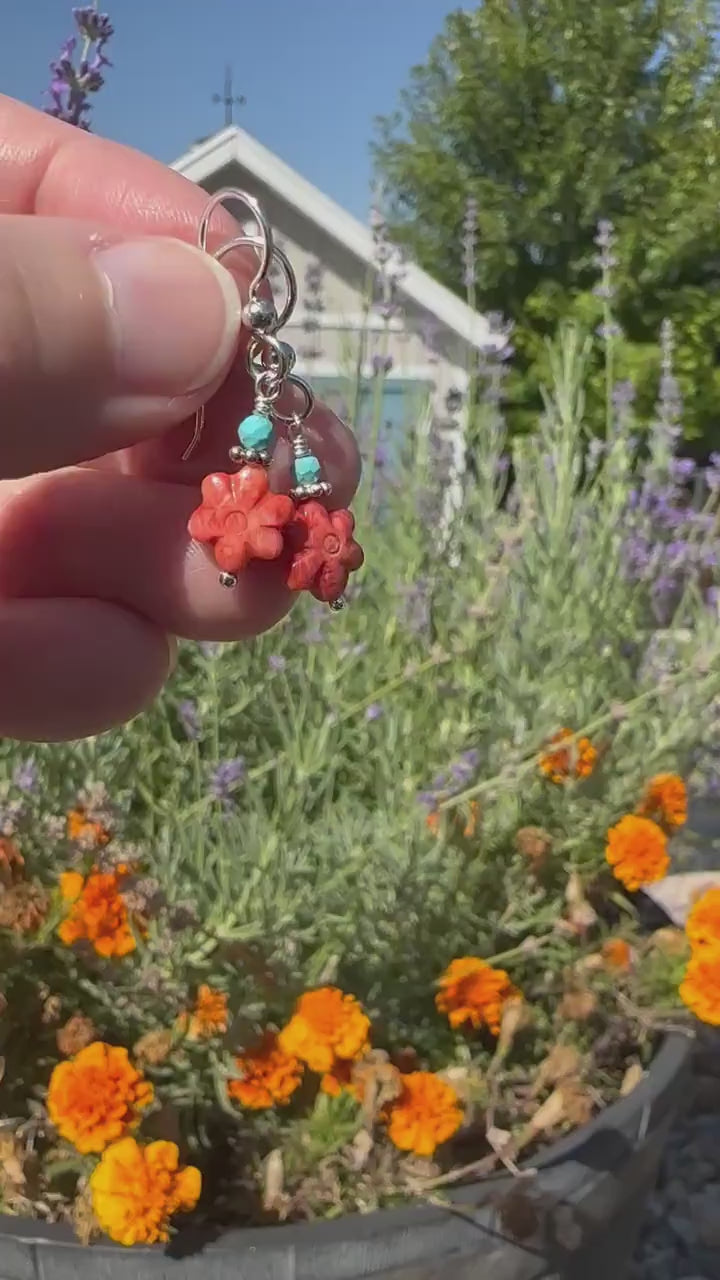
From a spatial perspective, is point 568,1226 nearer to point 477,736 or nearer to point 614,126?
point 477,736

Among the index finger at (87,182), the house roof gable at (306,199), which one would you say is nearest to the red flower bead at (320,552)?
the index finger at (87,182)

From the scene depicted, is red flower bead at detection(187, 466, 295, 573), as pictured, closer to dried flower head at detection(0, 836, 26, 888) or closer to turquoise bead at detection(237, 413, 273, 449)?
turquoise bead at detection(237, 413, 273, 449)

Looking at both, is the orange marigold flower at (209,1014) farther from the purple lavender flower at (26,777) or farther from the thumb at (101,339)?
the thumb at (101,339)

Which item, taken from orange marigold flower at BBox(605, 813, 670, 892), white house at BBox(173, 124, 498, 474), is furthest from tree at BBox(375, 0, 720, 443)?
orange marigold flower at BBox(605, 813, 670, 892)

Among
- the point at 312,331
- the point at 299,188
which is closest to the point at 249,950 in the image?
the point at 312,331

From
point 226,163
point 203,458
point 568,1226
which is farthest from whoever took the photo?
point 226,163

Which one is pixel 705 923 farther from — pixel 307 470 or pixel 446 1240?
pixel 307 470

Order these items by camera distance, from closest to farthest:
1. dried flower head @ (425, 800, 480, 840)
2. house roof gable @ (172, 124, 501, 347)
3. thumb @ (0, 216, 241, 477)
→ thumb @ (0, 216, 241, 477) < dried flower head @ (425, 800, 480, 840) < house roof gable @ (172, 124, 501, 347)
